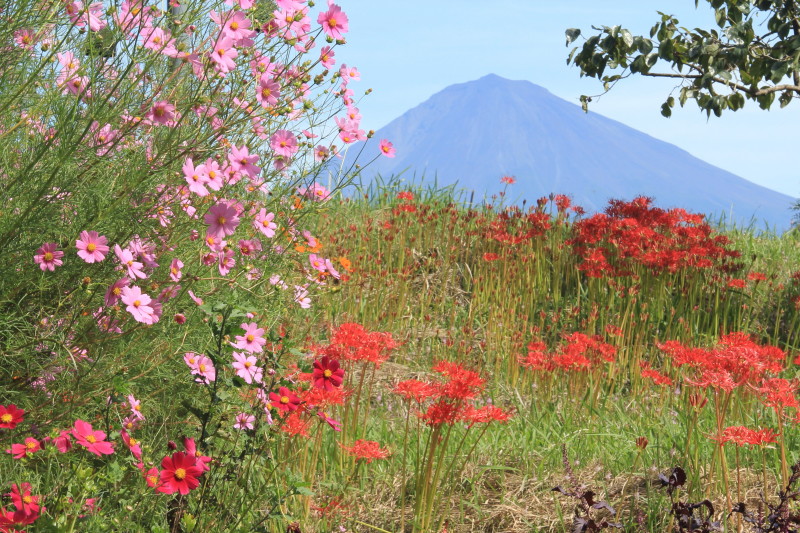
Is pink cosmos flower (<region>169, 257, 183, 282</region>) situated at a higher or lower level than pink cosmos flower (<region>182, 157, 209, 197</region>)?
lower

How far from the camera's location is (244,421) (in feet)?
7.60

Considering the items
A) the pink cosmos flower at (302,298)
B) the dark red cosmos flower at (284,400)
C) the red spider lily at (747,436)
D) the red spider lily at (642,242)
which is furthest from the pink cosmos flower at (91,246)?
the red spider lily at (642,242)

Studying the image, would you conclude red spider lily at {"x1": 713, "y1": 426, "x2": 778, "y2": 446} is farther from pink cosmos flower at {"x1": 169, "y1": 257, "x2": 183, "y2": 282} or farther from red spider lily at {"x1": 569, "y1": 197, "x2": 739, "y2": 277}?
red spider lily at {"x1": 569, "y1": 197, "x2": 739, "y2": 277}

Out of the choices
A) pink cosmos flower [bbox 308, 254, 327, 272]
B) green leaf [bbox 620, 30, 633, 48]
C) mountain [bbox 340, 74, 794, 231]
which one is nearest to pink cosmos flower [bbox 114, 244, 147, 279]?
pink cosmos flower [bbox 308, 254, 327, 272]

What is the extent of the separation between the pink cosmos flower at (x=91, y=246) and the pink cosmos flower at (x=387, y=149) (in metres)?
1.17

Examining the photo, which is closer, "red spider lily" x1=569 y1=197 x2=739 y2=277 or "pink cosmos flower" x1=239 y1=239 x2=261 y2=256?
"pink cosmos flower" x1=239 y1=239 x2=261 y2=256

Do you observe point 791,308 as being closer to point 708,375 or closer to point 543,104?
point 708,375

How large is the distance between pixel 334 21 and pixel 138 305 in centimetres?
117

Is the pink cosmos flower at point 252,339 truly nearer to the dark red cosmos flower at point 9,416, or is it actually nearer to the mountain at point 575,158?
the dark red cosmos flower at point 9,416

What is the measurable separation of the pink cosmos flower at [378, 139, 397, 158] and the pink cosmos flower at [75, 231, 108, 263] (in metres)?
1.17

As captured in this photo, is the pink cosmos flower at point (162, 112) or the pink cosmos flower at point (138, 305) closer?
the pink cosmos flower at point (138, 305)

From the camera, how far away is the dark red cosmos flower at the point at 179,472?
1692 mm

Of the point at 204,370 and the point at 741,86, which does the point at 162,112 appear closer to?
the point at 204,370

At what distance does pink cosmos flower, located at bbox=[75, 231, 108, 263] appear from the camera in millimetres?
2035
